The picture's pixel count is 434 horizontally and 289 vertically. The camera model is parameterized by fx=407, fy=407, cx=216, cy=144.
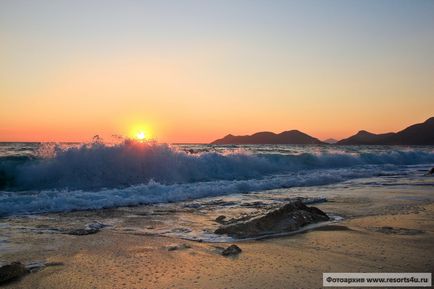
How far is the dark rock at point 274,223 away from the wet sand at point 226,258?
402mm

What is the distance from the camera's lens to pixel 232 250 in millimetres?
5875

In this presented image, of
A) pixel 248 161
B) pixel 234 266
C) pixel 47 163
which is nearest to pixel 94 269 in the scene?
pixel 234 266

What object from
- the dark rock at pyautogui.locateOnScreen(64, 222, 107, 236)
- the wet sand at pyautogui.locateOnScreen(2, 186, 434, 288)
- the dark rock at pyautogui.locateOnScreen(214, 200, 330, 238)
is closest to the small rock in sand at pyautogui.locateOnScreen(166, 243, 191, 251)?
the wet sand at pyautogui.locateOnScreen(2, 186, 434, 288)

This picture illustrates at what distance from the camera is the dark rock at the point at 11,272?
4.66 meters

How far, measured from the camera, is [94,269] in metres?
5.14

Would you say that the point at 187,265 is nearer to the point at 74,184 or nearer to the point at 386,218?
the point at 386,218

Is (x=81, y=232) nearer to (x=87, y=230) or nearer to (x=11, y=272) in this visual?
(x=87, y=230)

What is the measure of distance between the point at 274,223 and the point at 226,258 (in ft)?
6.93

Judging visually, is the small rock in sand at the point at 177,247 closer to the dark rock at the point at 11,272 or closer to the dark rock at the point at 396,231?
the dark rock at the point at 11,272

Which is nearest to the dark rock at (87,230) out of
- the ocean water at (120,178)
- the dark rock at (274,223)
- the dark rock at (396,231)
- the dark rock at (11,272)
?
the dark rock at (274,223)

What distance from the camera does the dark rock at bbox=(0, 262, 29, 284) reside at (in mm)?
4664

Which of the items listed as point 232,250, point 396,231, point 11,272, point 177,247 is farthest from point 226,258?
point 396,231

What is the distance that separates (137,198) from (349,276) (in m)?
8.68

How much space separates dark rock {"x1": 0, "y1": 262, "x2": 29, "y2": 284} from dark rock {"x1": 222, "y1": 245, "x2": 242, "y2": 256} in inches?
102
